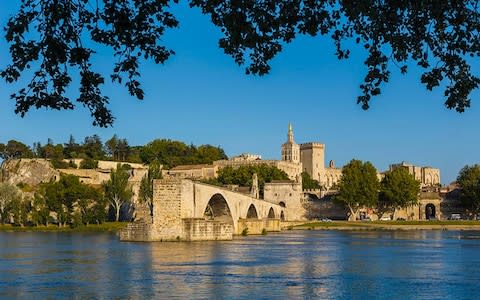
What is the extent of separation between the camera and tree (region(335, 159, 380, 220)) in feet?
281

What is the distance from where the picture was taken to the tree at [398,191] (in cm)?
8656

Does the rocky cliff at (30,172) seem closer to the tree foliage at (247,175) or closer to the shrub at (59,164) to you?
the shrub at (59,164)

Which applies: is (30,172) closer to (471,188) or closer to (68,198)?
(68,198)

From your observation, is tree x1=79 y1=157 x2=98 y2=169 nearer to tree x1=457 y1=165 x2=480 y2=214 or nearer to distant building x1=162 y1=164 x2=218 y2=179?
distant building x1=162 y1=164 x2=218 y2=179

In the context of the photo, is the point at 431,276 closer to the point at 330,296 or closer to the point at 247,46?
the point at 330,296

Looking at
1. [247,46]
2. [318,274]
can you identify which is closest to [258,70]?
[247,46]

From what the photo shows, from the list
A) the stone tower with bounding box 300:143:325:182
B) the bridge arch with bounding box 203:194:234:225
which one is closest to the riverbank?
the bridge arch with bounding box 203:194:234:225

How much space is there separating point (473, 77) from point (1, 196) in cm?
7197

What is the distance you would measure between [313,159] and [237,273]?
118835mm

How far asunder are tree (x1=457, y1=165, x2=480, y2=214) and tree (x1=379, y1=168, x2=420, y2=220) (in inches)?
248

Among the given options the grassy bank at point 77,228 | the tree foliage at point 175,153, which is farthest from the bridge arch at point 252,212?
the tree foliage at point 175,153

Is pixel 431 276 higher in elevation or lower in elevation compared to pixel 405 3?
lower

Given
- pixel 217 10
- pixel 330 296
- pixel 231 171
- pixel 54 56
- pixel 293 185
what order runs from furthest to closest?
1. pixel 231 171
2. pixel 293 185
3. pixel 330 296
4. pixel 217 10
5. pixel 54 56

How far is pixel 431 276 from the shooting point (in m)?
23.3
